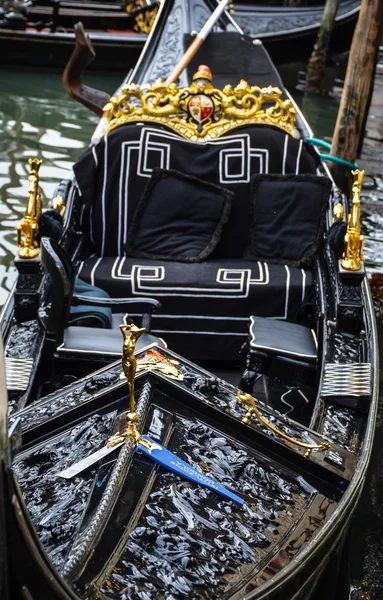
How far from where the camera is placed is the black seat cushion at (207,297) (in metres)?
3.21

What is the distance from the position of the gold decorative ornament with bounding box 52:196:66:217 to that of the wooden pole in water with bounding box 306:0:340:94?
218 inches

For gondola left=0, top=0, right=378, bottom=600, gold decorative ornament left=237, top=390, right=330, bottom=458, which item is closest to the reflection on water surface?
gondola left=0, top=0, right=378, bottom=600

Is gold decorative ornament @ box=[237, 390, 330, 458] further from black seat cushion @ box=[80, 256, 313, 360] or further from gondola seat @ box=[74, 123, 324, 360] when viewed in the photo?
gondola seat @ box=[74, 123, 324, 360]

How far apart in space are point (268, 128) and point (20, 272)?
1.40m

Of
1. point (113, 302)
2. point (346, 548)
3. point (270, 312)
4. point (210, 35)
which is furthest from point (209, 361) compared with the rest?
point (210, 35)

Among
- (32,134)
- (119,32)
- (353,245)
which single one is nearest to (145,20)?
(119,32)

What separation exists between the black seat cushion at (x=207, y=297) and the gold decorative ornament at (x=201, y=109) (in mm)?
659

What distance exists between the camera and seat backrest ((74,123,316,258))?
3.52 metres

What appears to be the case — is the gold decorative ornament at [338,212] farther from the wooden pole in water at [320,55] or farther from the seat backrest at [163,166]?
the wooden pole in water at [320,55]

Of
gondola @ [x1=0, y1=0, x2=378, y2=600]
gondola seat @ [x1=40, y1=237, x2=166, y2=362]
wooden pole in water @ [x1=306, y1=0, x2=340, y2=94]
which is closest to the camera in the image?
gondola @ [x1=0, y1=0, x2=378, y2=600]

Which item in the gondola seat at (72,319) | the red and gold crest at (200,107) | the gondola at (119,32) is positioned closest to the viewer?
the gondola seat at (72,319)

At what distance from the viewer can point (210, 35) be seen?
187 inches

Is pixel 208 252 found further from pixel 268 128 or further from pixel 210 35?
pixel 210 35

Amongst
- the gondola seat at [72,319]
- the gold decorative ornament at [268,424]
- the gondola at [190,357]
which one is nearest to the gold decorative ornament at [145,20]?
the gondola at [190,357]
